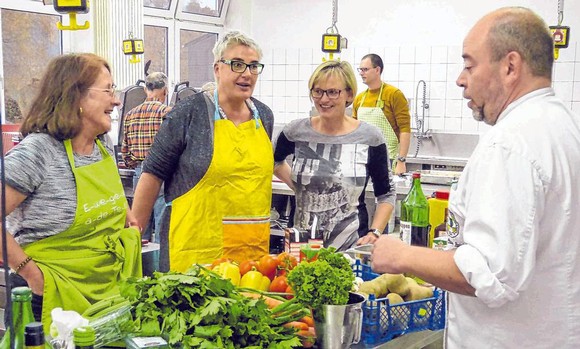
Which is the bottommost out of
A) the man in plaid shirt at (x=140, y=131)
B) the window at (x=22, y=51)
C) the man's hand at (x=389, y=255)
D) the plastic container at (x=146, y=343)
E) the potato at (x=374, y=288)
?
the plastic container at (x=146, y=343)

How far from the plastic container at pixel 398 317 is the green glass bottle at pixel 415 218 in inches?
21.8

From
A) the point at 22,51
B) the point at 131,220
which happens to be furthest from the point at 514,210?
the point at 22,51

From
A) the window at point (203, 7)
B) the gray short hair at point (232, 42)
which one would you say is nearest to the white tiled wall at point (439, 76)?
the window at point (203, 7)

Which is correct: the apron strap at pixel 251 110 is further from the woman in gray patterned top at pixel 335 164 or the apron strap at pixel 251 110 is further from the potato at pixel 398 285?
the potato at pixel 398 285

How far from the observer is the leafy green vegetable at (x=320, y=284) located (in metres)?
1.67

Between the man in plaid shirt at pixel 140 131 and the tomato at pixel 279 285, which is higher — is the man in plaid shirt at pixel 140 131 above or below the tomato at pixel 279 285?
above

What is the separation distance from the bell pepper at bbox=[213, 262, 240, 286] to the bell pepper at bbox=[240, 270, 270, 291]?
21mm

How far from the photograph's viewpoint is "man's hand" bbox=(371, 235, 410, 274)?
1595 mm

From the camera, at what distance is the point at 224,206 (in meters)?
2.63

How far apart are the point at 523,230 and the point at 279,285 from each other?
0.76 metres

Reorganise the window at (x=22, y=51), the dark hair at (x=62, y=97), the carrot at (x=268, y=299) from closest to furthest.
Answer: the carrot at (x=268, y=299) < the dark hair at (x=62, y=97) < the window at (x=22, y=51)

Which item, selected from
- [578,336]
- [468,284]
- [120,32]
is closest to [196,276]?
[468,284]

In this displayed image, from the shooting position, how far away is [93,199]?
2.34 metres

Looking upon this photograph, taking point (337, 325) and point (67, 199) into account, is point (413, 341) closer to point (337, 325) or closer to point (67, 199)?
point (337, 325)
